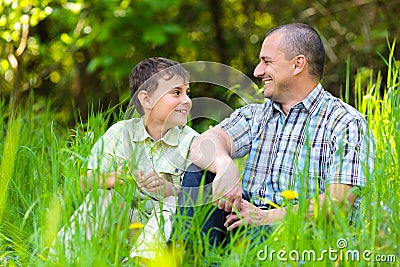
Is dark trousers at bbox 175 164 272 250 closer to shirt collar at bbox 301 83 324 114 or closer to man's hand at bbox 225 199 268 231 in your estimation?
man's hand at bbox 225 199 268 231

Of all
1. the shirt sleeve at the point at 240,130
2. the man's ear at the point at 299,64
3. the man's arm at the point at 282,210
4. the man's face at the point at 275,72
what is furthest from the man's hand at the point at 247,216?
the man's ear at the point at 299,64

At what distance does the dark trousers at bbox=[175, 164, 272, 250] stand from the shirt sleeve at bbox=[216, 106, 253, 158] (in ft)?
0.75

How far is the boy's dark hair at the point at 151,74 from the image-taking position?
3166 millimetres

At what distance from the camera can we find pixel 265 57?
303 centimetres

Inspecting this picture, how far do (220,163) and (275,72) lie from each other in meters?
0.45

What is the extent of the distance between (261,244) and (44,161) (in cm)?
154

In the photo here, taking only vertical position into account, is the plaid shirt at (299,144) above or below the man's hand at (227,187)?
above

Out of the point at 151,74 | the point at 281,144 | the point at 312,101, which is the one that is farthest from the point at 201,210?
the point at 151,74

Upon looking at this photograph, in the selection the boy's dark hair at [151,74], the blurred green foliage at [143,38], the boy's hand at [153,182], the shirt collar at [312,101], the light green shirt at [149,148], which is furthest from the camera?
the blurred green foliage at [143,38]

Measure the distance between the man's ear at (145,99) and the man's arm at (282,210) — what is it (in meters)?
0.68

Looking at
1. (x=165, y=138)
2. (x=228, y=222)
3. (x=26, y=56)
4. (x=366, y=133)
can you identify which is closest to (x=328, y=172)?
(x=366, y=133)

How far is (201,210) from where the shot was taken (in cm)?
268

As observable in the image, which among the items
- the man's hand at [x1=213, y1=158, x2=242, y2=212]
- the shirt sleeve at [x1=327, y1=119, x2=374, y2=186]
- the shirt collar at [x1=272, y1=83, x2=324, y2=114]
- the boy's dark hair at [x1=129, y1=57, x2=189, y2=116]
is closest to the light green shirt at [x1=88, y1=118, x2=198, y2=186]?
the boy's dark hair at [x1=129, y1=57, x2=189, y2=116]

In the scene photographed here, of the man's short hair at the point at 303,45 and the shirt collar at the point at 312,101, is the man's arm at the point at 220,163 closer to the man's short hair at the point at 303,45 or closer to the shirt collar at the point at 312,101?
the shirt collar at the point at 312,101
